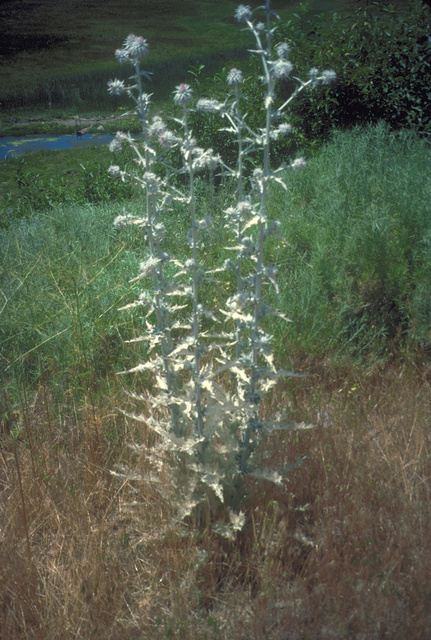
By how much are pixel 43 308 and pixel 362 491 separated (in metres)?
2.37

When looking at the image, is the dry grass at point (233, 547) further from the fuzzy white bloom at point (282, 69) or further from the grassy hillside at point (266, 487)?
the fuzzy white bloom at point (282, 69)

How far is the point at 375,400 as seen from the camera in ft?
8.73

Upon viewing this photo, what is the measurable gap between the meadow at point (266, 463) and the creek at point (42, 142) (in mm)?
1967

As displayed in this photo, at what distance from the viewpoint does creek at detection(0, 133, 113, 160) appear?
18.9 feet

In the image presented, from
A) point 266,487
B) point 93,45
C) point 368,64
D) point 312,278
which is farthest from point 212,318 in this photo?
point 368,64

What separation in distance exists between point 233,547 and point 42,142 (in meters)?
5.50

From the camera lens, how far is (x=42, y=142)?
6.03 m

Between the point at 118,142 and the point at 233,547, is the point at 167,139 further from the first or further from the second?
the point at 233,547

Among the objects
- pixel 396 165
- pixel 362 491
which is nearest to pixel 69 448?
pixel 362 491

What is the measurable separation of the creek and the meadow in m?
1.97

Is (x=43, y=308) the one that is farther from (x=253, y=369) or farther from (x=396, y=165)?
(x=396, y=165)

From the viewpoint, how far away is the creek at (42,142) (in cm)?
577

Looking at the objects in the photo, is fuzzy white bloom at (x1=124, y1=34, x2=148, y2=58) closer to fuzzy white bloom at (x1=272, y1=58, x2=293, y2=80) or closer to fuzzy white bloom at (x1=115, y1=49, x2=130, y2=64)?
fuzzy white bloom at (x1=115, y1=49, x2=130, y2=64)

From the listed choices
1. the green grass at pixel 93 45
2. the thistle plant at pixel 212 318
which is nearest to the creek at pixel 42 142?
the green grass at pixel 93 45
